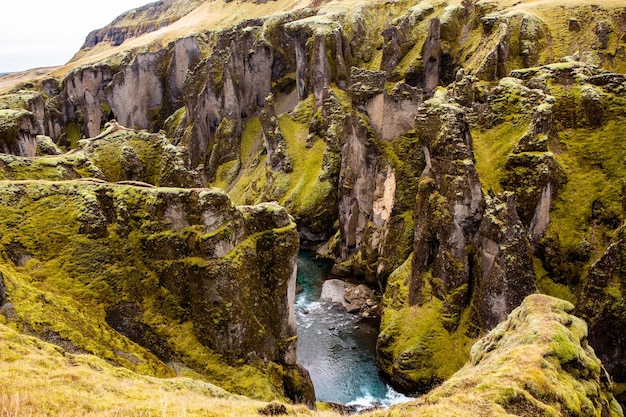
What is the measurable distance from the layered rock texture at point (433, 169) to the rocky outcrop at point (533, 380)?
A: 16.8 m

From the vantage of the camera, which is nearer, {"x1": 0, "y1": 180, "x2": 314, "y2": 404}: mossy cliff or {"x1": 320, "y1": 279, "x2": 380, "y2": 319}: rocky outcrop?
{"x1": 0, "y1": 180, "x2": 314, "y2": 404}: mossy cliff

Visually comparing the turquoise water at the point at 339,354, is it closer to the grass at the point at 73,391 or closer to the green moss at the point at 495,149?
the green moss at the point at 495,149

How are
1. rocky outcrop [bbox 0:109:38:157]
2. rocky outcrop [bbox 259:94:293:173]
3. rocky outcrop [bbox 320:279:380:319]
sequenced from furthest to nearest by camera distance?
1. rocky outcrop [bbox 259:94:293:173]
2. rocky outcrop [bbox 320:279:380:319]
3. rocky outcrop [bbox 0:109:38:157]

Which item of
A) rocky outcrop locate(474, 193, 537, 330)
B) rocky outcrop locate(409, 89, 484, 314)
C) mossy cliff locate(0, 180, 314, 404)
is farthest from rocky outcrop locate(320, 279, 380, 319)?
mossy cliff locate(0, 180, 314, 404)

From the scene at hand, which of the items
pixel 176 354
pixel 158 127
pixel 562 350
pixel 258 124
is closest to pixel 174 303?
pixel 176 354

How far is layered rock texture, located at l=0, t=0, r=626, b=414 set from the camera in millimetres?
39281

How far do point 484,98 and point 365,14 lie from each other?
9308 centimetres

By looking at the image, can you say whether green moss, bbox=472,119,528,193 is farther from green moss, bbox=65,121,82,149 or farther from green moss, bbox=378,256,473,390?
green moss, bbox=65,121,82,149

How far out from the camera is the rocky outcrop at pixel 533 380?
16516 mm

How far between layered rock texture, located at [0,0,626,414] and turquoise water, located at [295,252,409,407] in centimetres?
289

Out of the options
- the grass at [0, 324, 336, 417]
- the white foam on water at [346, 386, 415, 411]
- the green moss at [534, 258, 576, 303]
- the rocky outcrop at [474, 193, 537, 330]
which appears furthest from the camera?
the white foam on water at [346, 386, 415, 411]

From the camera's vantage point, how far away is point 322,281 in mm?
72375

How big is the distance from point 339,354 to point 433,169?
22296 mm

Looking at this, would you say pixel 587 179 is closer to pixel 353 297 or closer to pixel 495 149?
pixel 495 149
